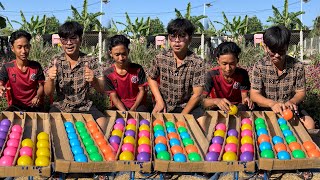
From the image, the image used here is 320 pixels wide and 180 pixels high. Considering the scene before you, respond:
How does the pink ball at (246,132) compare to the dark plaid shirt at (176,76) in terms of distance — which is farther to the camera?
the dark plaid shirt at (176,76)

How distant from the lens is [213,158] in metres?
3.09

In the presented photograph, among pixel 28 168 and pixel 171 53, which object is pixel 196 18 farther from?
pixel 28 168

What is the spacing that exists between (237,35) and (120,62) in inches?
516

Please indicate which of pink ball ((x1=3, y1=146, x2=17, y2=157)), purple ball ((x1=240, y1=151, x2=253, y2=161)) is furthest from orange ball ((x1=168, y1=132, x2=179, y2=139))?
pink ball ((x1=3, y1=146, x2=17, y2=157))

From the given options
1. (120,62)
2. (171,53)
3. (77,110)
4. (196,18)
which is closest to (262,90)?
(171,53)

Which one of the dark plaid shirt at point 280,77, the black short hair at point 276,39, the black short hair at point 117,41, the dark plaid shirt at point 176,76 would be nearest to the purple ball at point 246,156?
the black short hair at point 276,39

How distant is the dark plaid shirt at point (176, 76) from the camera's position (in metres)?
4.98

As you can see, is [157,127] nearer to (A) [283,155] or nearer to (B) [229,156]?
(B) [229,156]

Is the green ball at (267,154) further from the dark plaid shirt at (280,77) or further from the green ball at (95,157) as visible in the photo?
the dark plaid shirt at (280,77)

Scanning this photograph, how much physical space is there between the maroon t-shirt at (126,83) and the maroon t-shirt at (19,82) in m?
0.89

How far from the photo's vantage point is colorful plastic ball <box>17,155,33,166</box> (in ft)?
9.62

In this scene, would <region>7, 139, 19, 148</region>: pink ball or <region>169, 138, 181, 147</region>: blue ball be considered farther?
<region>169, 138, 181, 147</region>: blue ball

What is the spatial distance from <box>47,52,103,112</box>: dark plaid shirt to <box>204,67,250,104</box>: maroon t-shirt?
1308 mm

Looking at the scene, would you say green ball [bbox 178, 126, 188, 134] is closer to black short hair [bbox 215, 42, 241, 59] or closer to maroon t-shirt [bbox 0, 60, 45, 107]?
black short hair [bbox 215, 42, 241, 59]
